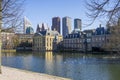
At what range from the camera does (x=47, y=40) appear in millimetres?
130375

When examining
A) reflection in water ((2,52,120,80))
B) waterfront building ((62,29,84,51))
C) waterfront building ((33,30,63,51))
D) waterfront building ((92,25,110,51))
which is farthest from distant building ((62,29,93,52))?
reflection in water ((2,52,120,80))

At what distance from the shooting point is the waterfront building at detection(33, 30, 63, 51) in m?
129

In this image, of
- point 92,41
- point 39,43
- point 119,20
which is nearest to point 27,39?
point 39,43

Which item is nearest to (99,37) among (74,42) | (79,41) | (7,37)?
(79,41)

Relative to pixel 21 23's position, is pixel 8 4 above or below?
above

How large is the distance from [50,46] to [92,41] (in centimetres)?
3387

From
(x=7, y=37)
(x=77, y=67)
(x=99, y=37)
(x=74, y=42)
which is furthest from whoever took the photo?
(x=74, y=42)

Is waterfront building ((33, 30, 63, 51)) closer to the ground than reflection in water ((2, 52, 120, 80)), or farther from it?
farther from it

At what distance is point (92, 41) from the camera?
103 metres

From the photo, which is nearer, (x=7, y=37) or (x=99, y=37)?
(x=7, y=37)

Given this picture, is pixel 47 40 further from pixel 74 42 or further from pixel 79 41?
pixel 79 41

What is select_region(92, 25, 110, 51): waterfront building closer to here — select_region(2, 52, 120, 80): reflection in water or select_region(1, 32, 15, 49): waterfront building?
select_region(1, 32, 15, 49): waterfront building

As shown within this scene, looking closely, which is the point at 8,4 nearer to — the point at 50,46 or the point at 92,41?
the point at 92,41

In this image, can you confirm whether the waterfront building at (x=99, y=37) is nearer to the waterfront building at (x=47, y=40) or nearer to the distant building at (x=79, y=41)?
the distant building at (x=79, y=41)
